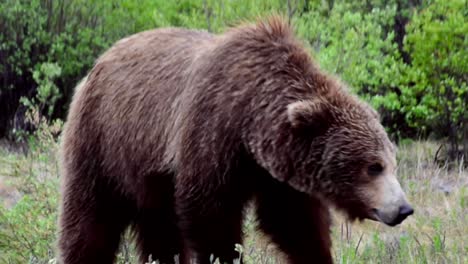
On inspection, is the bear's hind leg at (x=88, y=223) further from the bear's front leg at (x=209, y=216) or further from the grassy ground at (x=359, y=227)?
the bear's front leg at (x=209, y=216)

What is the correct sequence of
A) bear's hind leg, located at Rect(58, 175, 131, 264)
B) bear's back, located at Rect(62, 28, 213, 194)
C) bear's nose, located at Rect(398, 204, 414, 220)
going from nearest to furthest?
bear's nose, located at Rect(398, 204, 414, 220)
bear's back, located at Rect(62, 28, 213, 194)
bear's hind leg, located at Rect(58, 175, 131, 264)

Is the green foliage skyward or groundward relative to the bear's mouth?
groundward

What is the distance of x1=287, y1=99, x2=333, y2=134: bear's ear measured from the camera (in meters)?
5.40

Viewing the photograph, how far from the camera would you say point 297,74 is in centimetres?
569

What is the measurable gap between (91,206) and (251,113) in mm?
1555

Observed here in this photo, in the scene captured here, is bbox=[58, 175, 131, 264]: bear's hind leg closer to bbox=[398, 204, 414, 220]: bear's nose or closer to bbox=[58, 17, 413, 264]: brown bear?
bbox=[58, 17, 413, 264]: brown bear

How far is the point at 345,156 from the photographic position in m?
5.40

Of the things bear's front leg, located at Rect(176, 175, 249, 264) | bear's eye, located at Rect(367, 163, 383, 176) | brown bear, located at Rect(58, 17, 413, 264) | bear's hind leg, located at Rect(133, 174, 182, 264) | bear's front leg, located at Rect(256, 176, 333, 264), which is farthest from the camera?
bear's hind leg, located at Rect(133, 174, 182, 264)

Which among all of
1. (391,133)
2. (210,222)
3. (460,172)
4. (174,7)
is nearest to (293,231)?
(210,222)

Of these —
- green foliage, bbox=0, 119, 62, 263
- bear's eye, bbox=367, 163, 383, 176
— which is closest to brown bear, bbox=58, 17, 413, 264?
bear's eye, bbox=367, 163, 383, 176

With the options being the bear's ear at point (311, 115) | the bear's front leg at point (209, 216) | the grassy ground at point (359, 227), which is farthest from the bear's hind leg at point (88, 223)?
the bear's ear at point (311, 115)

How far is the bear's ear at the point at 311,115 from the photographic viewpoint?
540 cm

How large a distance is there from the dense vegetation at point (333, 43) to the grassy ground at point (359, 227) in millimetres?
A: 884

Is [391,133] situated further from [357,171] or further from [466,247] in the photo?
[357,171]
